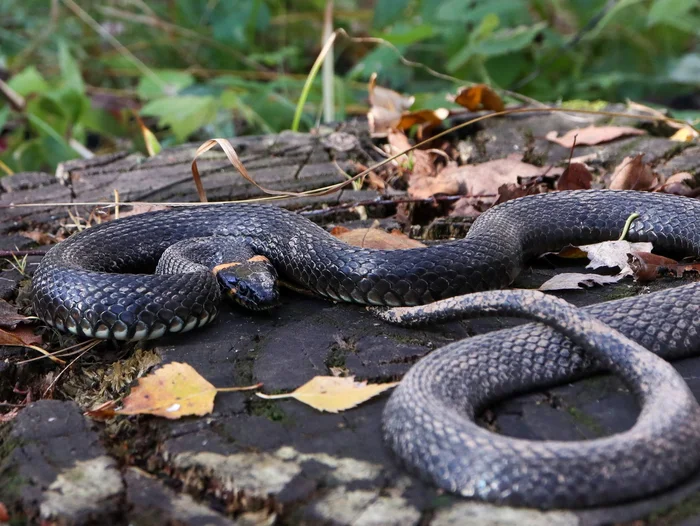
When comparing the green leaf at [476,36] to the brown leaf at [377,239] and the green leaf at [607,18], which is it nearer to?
the green leaf at [607,18]

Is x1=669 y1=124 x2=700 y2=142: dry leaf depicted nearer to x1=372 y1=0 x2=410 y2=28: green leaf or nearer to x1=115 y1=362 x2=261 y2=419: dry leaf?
x1=372 y1=0 x2=410 y2=28: green leaf

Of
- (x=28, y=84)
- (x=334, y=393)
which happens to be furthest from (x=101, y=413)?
(x=28, y=84)

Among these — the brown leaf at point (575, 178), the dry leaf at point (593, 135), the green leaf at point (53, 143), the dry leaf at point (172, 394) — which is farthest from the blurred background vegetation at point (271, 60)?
the dry leaf at point (172, 394)

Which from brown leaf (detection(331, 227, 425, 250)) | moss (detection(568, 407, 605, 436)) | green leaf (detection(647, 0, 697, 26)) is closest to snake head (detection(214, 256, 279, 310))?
brown leaf (detection(331, 227, 425, 250))

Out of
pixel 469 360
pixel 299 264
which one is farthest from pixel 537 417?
pixel 299 264

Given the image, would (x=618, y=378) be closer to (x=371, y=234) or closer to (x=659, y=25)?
(x=371, y=234)

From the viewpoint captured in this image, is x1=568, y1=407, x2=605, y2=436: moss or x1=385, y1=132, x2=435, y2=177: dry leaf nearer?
x1=568, y1=407, x2=605, y2=436: moss
